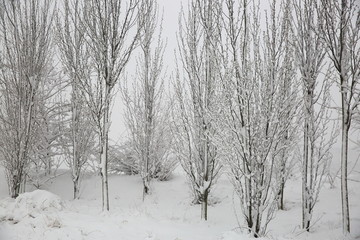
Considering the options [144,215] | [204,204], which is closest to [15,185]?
[144,215]

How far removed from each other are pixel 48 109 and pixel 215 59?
915 cm

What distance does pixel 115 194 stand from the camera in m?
10.0

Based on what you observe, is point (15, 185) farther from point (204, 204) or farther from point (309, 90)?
point (309, 90)

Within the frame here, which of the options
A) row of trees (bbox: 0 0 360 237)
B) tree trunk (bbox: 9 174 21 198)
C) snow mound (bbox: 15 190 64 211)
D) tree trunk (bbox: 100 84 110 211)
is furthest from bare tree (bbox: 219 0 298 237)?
tree trunk (bbox: 9 174 21 198)

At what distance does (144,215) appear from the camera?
5.75 meters

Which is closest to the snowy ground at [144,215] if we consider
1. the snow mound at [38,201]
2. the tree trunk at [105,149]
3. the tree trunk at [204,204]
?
the snow mound at [38,201]

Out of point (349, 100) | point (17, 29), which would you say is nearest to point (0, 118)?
point (17, 29)

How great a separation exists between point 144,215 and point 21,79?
6024mm

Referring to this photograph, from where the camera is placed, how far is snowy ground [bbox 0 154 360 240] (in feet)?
14.3

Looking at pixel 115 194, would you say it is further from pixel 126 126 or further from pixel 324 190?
pixel 324 190

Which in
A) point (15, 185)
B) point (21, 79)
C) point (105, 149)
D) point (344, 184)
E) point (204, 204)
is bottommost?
point (204, 204)

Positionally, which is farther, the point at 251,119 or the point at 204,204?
the point at 204,204

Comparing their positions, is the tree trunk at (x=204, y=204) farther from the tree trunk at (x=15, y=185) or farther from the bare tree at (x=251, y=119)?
the tree trunk at (x=15, y=185)

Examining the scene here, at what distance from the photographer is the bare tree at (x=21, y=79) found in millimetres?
7578
